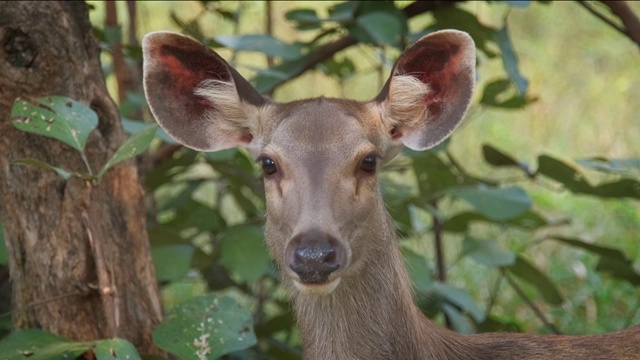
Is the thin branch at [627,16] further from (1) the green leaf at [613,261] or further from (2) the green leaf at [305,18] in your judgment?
(2) the green leaf at [305,18]

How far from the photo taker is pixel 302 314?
4.10 metres

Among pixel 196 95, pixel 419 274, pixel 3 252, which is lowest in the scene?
pixel 419 274

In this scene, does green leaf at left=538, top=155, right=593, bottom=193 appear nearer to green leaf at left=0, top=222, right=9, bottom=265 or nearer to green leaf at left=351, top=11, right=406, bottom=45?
green leaf at left=351, top=11, right=406, bottom=45

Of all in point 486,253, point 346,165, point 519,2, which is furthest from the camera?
point 486,253

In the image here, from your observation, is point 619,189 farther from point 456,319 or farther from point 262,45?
point 262,45

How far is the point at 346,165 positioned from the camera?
3.85 m

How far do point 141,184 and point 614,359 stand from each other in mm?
1914

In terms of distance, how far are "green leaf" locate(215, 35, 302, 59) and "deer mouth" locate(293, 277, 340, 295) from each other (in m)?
1.61

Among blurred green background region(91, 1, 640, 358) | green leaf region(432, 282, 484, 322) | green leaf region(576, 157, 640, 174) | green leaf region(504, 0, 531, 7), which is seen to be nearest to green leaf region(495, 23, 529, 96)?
blurred green background region(91, 1, 640, 358)

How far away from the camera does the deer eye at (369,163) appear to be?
392cm

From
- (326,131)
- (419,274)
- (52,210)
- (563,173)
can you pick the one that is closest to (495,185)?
(563,173)

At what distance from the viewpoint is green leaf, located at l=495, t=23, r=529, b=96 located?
16.3 ft

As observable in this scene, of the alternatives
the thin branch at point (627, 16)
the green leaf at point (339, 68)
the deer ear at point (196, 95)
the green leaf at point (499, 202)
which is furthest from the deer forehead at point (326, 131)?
the green leaf at point (339, 68)

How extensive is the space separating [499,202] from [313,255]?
1.83 m
